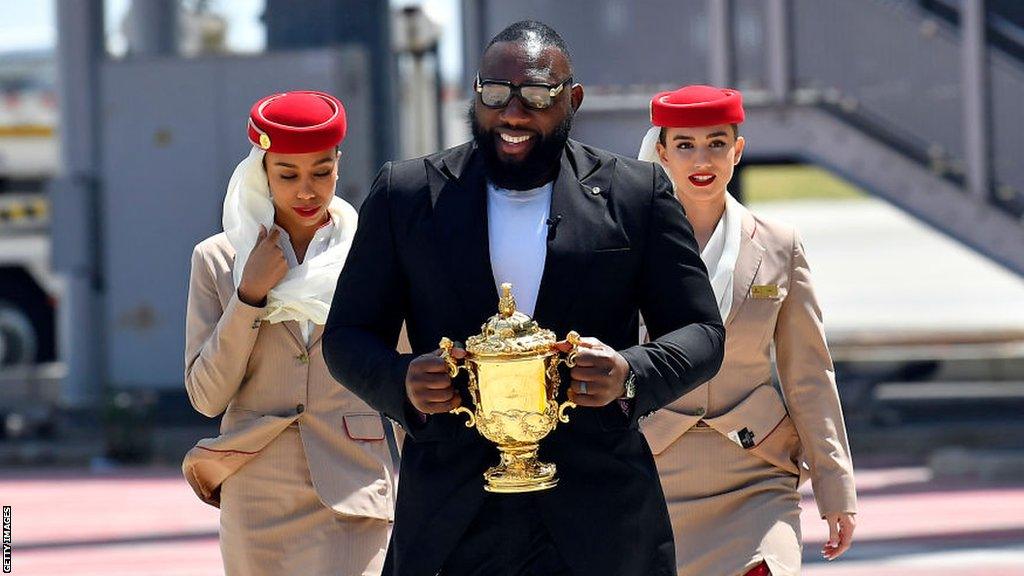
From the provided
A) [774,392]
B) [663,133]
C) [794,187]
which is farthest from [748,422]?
[794,187]

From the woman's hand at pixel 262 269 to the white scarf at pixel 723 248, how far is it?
945 mm

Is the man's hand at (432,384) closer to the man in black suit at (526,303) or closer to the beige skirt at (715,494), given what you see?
the man in black suit at (526,303)

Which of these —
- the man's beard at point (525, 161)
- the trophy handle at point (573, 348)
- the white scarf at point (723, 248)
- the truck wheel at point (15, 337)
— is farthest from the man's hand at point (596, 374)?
the truck wheel at point (15, 337)

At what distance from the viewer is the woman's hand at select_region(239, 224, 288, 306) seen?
17.0 feet

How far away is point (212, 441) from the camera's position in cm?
532

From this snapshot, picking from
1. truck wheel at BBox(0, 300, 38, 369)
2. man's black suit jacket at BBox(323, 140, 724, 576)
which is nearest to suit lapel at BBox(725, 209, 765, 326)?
man's black suit jacket at BBox(323, 140, 724, 576)

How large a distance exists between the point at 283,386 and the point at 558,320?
1.61m

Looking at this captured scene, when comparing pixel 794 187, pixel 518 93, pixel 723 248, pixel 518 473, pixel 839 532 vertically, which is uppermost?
pixel 518 93

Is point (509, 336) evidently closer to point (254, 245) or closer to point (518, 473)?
point (518, 473)

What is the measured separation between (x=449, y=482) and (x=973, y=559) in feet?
22.2

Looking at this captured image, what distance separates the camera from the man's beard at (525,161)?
3961 millimetres

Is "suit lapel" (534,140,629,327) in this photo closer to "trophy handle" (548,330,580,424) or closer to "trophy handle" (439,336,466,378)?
"trophy handle" (548,330,580,424)

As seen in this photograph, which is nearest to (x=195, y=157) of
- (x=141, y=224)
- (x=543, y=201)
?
(x=141, y=224)

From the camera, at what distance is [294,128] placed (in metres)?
5.23
